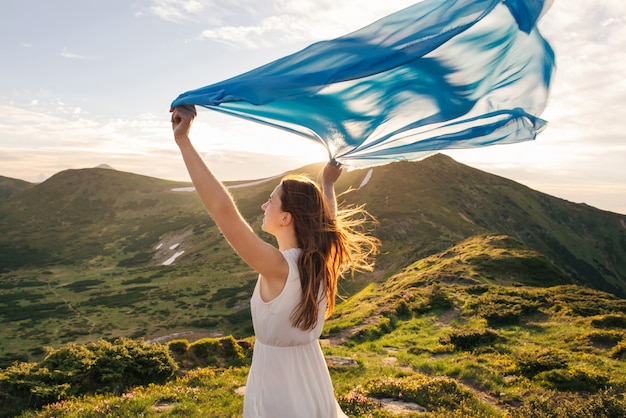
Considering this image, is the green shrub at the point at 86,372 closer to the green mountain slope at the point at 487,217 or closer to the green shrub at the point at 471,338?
the green shrub at the point at 471,338

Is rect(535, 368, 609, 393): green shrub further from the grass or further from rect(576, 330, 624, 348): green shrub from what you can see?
rect(576, 330, 624, 348): green shrub

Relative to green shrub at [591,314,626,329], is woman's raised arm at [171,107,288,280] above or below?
above

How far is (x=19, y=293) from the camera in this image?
67.9 m

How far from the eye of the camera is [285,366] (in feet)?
12.5

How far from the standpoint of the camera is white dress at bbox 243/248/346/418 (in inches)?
142

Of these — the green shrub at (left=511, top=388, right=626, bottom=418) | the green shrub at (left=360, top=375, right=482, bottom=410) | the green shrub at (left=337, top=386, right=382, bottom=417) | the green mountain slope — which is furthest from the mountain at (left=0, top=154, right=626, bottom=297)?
the green shrub at (left=337, top=386, right=382, bottom=417)

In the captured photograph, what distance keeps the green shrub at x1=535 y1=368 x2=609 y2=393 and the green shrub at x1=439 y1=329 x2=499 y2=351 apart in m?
4.48

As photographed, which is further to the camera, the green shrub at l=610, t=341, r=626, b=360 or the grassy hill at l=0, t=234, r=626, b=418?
the green shrub at l=610, t=341, r=626, b=360

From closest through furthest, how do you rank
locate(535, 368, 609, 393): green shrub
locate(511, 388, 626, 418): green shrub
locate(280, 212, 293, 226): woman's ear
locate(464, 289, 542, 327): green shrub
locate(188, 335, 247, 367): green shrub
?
1. locate(280, 212, 293, 226): woman's ear
2. locate(511, 388, 626, 418): green shrub
3. locate(535, 368, 609, 393): green shrub
4. locate(188, 335, 247, 367): green shrub
5. locate(464, 289, 542, 327): green shrub

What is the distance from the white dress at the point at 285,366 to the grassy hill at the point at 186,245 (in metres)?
27.0

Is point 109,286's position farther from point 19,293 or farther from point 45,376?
point 45,376

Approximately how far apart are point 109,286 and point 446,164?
8747 centimetres

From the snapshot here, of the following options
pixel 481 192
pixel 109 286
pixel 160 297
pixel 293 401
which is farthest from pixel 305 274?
pixel 481 192

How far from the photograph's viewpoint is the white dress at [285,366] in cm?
362
